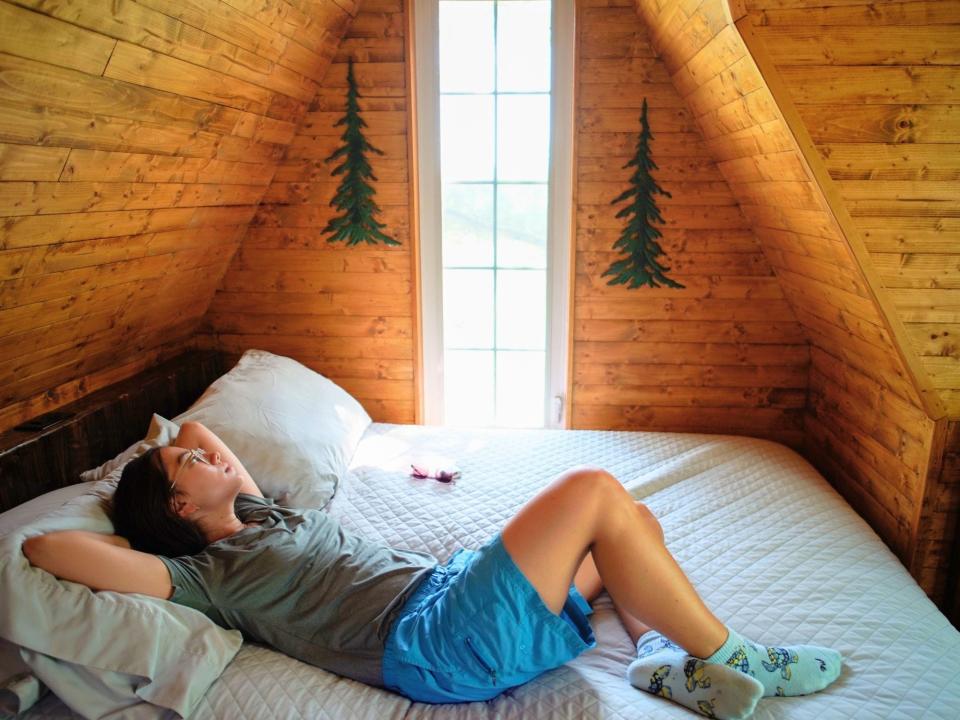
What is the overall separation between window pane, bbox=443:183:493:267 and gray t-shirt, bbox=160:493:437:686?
61.7 inches

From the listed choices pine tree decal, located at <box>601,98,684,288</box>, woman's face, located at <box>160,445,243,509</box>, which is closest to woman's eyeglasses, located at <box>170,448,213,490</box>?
woman's face, located at <box>160,445,243,509</box>

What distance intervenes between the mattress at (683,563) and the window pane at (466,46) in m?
1.34

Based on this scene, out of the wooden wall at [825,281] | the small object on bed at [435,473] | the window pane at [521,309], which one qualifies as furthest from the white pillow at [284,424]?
the wooden wall at [825,281]

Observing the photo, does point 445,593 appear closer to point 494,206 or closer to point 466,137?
point 494,206

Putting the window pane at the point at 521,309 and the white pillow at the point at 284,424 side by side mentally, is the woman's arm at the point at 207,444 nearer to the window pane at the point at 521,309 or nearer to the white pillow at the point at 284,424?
the white pillow at the point at 284,424

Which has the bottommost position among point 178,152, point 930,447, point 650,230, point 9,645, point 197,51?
point 9,645

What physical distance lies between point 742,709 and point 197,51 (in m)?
1.84

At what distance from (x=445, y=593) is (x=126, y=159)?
127cm

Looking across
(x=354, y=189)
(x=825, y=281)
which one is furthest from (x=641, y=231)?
(x=354, y=189)

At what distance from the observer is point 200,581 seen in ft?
4.89

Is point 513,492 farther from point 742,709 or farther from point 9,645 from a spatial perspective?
point 9,645

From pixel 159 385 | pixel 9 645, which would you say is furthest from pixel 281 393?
pixel 9 645

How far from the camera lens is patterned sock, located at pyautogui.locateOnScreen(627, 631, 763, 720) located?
1.34 meters

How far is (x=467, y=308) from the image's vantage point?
2.99 metres
